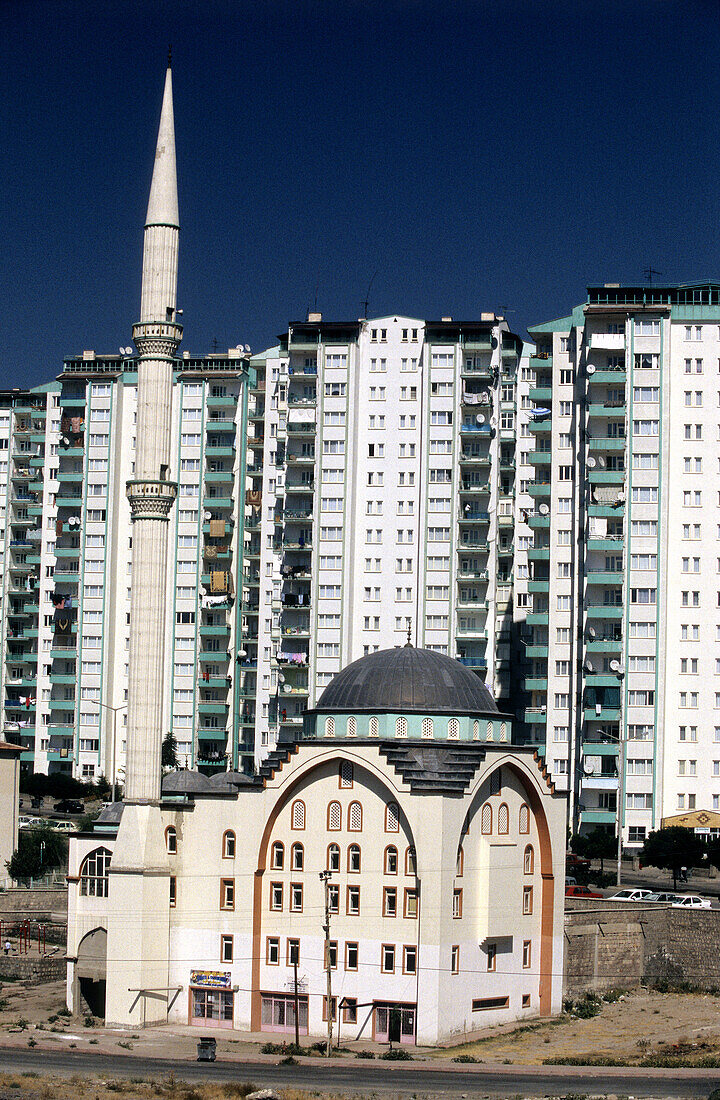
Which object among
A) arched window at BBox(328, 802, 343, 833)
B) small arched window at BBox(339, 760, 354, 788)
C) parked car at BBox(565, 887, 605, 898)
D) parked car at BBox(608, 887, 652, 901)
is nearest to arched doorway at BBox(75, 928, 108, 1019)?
arched window at BBox(328, 802, 343, 833)

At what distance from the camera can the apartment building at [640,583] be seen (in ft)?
371

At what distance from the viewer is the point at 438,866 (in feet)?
208

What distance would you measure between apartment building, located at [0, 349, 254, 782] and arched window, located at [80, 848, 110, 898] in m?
65.2

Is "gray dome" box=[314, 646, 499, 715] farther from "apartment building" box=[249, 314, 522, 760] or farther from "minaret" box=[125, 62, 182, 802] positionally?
"apartment building" box=[249, 314, 522, 760]

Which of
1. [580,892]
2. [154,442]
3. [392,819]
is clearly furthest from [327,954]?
[580,892]

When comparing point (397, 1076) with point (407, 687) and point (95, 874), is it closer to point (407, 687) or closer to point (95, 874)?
point (95, 874)

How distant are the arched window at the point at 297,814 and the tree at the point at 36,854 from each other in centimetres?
2769

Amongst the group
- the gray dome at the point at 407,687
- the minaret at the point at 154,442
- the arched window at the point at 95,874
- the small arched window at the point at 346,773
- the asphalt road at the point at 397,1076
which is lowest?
the asphalt road at the point at 397,1076

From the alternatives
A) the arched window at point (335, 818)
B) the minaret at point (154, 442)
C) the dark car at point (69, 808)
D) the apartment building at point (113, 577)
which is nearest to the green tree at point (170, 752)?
the apartment building at point (113, 577)

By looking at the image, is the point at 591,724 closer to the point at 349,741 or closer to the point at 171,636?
the point at 171,636

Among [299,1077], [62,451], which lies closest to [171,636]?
[62,451]

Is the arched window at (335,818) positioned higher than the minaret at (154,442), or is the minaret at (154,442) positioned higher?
the minaret at (154,442)

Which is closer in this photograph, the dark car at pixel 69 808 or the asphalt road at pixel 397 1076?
the asphalt road at pixel 397 1076

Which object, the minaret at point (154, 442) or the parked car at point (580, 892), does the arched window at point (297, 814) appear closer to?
the minaret at point (154, 442)
